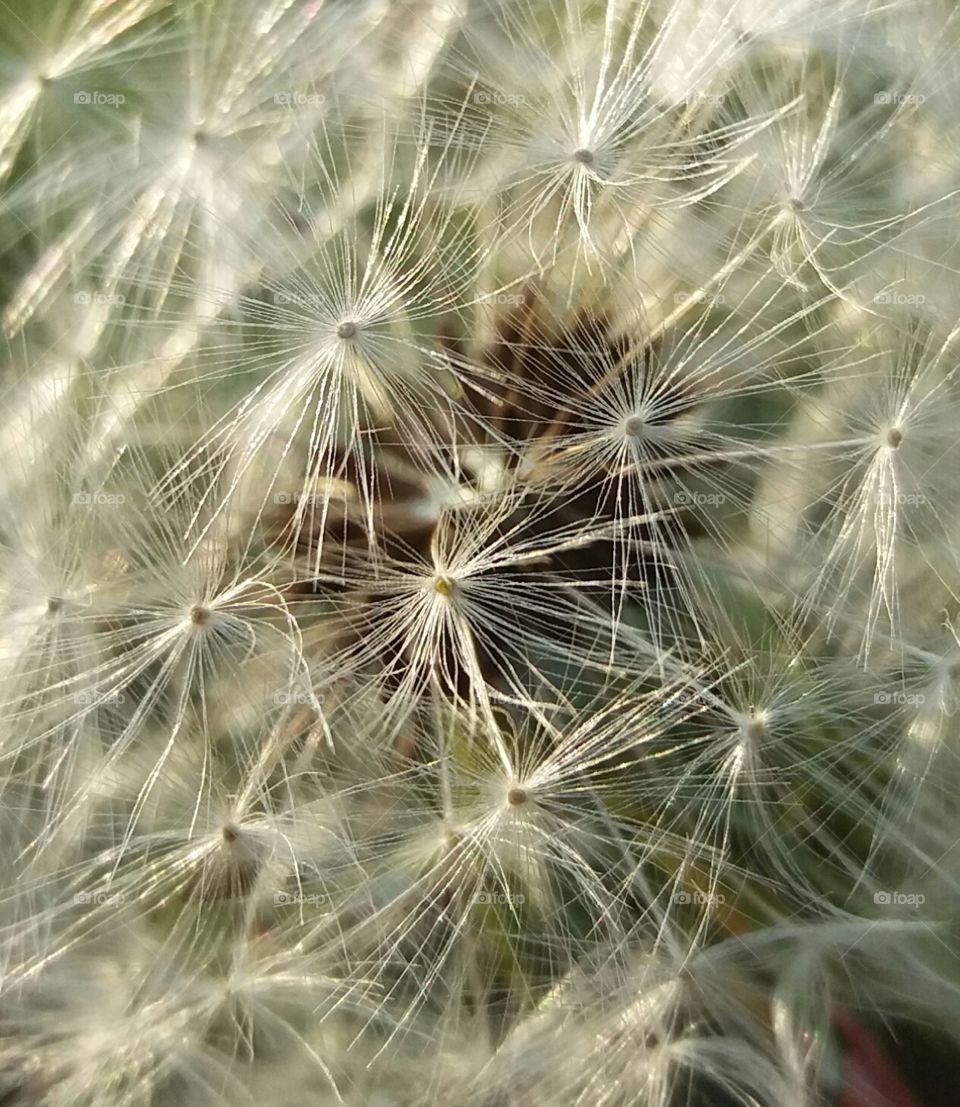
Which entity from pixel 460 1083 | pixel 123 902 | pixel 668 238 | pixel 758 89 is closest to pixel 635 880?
pixel 460 1083
